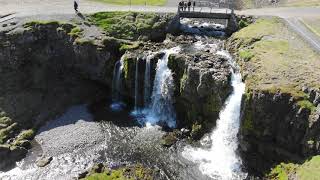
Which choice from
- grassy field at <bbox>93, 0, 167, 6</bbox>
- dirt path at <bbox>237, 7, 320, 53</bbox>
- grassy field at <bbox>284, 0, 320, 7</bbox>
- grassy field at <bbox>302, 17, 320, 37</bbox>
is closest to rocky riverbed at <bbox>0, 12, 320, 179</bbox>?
dirt path at <bbox>237, 7, 320, 53</bbox>

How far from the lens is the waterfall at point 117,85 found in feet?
205

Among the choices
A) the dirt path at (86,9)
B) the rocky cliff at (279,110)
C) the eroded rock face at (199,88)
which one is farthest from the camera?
the dirt path at (86,9)

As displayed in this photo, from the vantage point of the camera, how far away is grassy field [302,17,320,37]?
64312mm

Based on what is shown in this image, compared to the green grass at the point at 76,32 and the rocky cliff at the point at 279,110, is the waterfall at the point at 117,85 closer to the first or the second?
the green grass at the point at 76,32

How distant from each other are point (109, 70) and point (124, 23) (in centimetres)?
1077

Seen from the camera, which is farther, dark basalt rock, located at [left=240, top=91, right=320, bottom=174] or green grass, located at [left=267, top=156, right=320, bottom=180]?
dark basalt rock, located at [left=240, top=91, right=320, bottom=174]

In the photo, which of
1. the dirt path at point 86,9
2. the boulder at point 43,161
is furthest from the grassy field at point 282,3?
the boulder at point 43,161

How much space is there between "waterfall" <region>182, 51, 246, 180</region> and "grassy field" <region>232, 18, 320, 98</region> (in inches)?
118

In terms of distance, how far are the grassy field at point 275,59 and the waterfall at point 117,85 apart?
17888 mm

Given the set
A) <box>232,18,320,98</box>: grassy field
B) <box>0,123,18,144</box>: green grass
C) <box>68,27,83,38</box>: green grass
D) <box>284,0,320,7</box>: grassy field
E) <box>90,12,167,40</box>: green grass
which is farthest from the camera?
<box>284,0,320,7</box>: grassy field

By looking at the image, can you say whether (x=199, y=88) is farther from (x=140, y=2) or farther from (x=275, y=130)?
(x=140, y=2)

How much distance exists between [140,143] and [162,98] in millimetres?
8915

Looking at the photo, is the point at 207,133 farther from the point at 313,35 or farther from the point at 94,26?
the point at 94,26

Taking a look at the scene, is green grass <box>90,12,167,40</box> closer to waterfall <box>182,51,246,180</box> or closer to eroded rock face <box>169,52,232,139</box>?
eroded rock face <box>169,52,232,139</box>
